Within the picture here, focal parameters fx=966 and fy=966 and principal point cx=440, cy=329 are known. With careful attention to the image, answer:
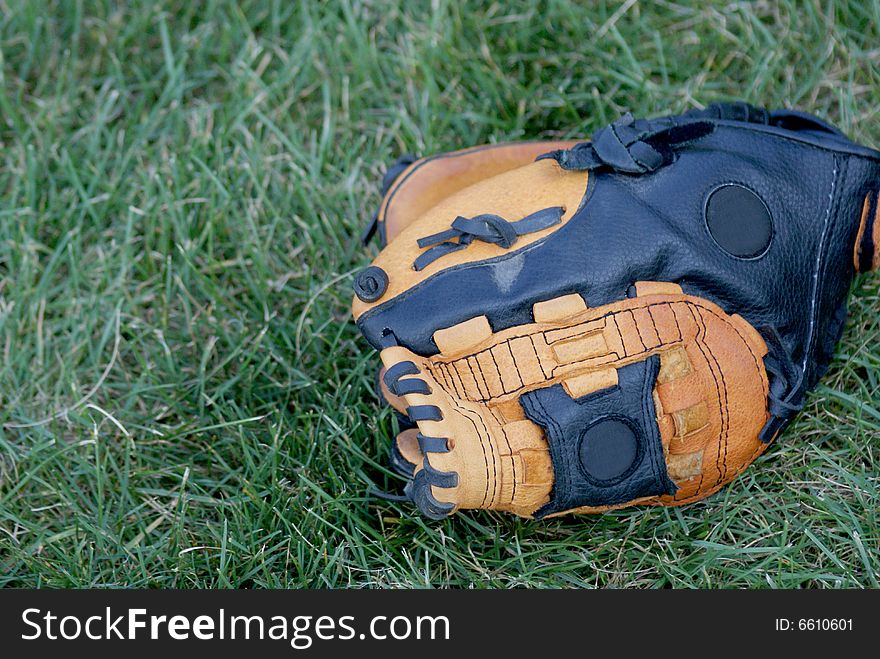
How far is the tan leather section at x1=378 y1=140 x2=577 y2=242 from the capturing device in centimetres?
229

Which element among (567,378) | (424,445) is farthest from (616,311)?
(424,445)

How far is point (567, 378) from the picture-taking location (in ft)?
6.39

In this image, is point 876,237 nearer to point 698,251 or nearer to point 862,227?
point 862,227

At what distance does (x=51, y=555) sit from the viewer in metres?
2.21

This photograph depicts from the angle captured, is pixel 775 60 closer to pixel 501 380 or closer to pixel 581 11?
pixel 581 11

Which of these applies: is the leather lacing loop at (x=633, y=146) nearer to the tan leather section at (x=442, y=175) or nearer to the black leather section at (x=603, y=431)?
the tan leather section at (x=442, y=175)

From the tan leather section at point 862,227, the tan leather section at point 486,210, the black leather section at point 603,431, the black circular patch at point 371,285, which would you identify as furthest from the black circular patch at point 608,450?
the tan leather section at point 862,227

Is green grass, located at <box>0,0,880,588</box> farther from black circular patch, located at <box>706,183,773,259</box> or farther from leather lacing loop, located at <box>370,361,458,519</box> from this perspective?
black circular patch, located at <box>706,183,773,259</box>

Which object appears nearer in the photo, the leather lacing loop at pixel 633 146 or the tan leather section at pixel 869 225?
the leather lacing loop at pixel 633 146

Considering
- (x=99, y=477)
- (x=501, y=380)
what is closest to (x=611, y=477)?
(x=501, y=380)

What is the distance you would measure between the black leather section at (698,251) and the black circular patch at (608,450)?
0.26 m

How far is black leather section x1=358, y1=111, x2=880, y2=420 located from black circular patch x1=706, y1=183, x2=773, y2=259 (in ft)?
0.05

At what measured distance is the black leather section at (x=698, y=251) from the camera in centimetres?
195

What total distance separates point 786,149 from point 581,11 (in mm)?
1031
